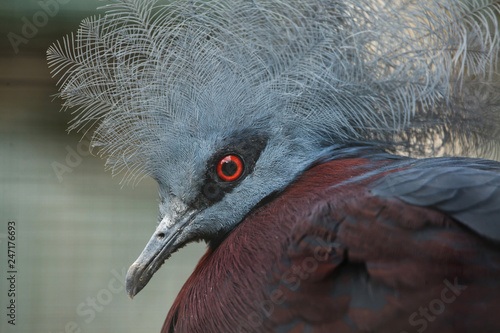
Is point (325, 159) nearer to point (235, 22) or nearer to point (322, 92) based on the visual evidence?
point (322, 92)

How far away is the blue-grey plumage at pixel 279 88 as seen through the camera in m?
1.33

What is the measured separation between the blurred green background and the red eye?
1.80m

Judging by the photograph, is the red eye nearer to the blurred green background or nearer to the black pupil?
the black pupil

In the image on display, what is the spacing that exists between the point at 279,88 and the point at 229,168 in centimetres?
24

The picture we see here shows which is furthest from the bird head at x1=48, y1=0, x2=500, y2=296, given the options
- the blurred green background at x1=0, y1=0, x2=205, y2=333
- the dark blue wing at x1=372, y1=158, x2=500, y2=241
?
the blurred green background at x1=0, y1=0, x2=205, y2=333

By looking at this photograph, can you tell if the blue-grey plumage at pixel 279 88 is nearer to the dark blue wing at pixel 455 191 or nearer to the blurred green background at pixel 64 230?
the dark blue wing at pixel 455 191

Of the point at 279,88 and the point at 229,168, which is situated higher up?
the point at 279,88

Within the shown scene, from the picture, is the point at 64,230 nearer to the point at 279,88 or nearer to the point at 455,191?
the point at 279,88

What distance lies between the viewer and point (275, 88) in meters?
1.34

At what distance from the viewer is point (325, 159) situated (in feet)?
4.41

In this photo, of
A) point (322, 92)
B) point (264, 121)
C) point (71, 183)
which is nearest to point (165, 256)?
point (264, 121)

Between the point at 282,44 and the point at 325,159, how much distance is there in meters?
0.32

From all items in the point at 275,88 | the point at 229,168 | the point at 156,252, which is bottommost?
the point at 156,252

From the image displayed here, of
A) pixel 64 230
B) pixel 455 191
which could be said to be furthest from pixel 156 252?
pixel 64 230
